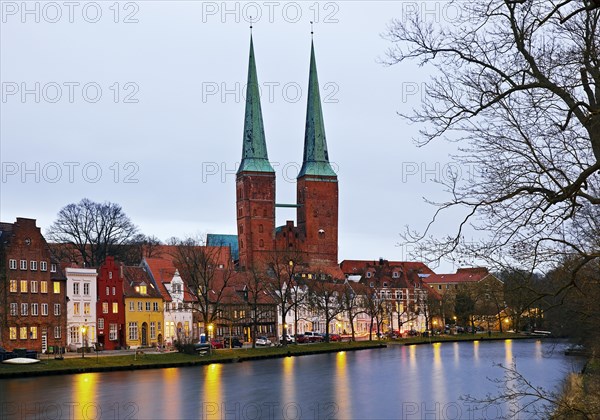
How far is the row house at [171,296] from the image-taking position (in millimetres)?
87812

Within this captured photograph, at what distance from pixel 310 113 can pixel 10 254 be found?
75383 millimetres

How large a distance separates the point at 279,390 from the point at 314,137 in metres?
95.0

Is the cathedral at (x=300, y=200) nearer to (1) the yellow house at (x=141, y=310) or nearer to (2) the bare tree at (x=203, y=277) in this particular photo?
(2) the bare tree at (x=203, y=277)

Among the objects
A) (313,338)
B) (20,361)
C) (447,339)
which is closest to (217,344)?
(313,338)

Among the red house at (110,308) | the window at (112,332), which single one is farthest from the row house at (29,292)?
the window at (112,332)

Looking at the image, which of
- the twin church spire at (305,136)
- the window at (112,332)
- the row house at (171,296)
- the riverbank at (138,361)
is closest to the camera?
the riverbank at (138,361)

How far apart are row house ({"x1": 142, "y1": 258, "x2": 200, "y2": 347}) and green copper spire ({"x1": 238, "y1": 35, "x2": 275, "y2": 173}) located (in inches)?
1825

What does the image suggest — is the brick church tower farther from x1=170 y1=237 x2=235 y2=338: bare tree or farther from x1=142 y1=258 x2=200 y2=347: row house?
x1=142 y1=258 x2=200 y2=347: row house

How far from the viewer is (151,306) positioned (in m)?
85.1

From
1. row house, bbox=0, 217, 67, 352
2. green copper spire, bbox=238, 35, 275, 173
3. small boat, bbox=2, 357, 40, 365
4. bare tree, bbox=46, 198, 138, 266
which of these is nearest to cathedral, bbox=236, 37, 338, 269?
green copper spire, bbox=238, 35, 275, 173

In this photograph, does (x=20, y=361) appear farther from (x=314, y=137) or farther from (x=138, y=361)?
(x=314, y=137)

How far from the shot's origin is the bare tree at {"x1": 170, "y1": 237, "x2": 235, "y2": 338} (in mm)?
74312

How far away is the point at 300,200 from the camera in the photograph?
475 feet

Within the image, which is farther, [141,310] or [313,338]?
[313,338]
